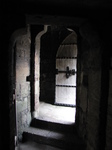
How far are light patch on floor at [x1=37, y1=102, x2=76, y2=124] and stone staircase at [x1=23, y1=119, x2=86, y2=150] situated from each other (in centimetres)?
13

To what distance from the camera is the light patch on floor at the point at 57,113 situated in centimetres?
283

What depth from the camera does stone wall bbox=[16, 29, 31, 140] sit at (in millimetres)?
2312

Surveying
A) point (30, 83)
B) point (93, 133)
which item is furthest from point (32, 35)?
point (93, 133)

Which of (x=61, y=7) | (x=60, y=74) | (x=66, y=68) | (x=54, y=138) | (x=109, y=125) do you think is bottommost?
(x=54, y=138)

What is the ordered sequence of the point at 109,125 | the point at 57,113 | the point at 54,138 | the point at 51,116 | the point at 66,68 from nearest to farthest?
the point at 109,125, the point at 54,138, the point at 51,116, the point at 57,113, the point at 66,68

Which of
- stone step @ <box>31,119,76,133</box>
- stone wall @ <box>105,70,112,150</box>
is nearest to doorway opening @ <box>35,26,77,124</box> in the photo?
stone step @ <box>31,119,76,133</box>

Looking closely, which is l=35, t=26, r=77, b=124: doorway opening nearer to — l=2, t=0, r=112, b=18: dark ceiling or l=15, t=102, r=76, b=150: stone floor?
l=15, t=102, r=76, b=150: stone floor

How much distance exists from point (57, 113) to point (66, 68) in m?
1.24

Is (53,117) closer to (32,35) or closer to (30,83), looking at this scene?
(30,83)

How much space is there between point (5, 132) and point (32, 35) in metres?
2.01

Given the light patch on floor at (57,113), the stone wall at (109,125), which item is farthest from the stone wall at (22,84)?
the stone wall at (109,125)

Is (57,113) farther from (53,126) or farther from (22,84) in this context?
(22,84)

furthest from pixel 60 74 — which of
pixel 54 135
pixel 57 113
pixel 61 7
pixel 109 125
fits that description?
pixel 61 7

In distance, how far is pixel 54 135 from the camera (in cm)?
247
